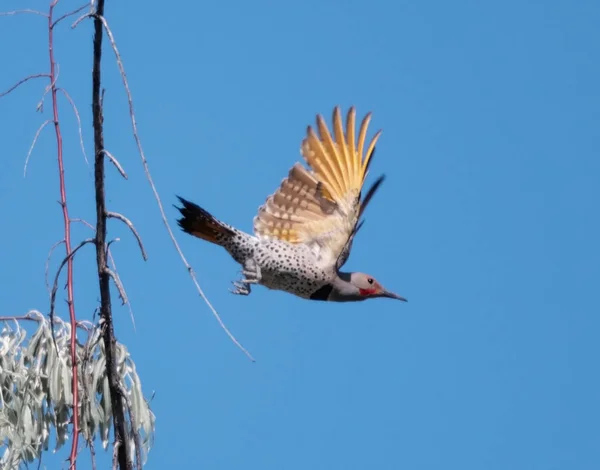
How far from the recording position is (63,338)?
493 cm

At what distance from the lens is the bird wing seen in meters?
6.24

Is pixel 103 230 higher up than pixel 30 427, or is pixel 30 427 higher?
pixel 103 230

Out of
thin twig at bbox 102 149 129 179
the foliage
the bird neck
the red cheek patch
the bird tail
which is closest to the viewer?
thin twig at bbox 102 149 129 179

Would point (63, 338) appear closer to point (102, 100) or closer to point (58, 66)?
point (58, 66)

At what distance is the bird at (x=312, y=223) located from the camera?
6145 mm

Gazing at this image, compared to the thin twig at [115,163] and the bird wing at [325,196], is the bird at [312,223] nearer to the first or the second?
the bird wing at [325,196]

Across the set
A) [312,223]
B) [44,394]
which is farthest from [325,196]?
[44,394]

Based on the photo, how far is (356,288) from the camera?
6566 mm

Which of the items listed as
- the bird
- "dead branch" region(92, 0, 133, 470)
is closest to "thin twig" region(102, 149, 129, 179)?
"dead branch" region(92, 0, 133, 470)

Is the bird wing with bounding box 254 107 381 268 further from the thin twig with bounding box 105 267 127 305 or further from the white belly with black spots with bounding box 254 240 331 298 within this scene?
the thin twig with bounding box 105 267 127 305

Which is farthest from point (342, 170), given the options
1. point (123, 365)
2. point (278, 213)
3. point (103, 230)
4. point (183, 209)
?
point (103, 230)

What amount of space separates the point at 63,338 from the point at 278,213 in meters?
1.81

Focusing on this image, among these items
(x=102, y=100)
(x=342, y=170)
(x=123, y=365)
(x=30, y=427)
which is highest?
(x=342, y=170)

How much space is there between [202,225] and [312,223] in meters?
0.69
